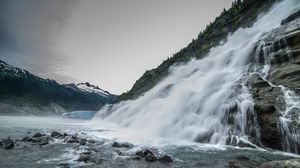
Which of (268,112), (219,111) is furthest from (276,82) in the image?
(219,111)

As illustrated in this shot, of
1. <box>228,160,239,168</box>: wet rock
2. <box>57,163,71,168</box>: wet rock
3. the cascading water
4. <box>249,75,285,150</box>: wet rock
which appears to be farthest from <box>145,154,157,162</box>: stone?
<box>249,75,285,150</box>: wet rock

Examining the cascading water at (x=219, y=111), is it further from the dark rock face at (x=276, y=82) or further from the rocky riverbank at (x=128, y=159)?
the rocky riverbank at (x=128, y=159)

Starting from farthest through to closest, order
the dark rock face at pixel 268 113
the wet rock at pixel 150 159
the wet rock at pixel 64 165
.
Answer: the dark rock face at pixel 268 113
the wet rock at pixel 150 159
the wet rock at pixel 64 165

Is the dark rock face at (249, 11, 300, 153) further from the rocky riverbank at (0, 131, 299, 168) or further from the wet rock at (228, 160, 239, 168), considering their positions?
the wet rock at (228, 160, 239, 168)

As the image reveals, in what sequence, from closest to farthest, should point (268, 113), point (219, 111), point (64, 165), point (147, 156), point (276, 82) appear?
point (64, 165)
point (147, 156)
point (268, 113)
point (276, 82)
point (219, 111)

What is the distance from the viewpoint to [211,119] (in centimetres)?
1944

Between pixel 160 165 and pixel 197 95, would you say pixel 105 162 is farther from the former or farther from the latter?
pixel 197 95

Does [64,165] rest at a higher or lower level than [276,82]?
lower

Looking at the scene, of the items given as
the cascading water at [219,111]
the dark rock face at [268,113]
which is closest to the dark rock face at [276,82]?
the dark rock face at [268,113]

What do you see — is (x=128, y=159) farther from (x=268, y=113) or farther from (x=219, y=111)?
(x=219, y=111)

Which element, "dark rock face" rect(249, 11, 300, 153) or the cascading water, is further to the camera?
the cascading water

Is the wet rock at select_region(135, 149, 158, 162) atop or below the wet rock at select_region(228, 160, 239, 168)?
atop

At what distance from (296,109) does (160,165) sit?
1024 cm

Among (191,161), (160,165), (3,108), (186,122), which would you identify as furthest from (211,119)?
(3,108)
